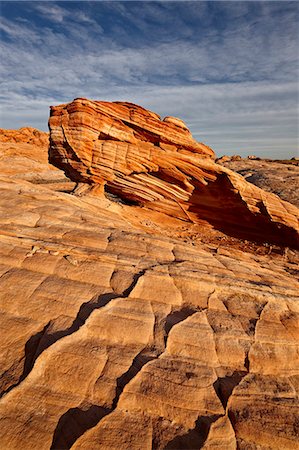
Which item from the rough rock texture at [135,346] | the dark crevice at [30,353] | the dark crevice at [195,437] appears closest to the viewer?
the dark crevice at [195,437]

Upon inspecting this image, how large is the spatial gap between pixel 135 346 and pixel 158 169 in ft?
47.3

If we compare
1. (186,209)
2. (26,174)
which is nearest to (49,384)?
(186,209)

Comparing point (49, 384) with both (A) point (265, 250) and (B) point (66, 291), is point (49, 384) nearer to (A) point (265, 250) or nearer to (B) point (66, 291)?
(B) point (66, 291)

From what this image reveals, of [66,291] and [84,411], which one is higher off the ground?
[66,291]

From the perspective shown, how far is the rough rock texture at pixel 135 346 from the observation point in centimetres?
508

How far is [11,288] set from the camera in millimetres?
7289

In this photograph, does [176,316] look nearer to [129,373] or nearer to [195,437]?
[129,373]

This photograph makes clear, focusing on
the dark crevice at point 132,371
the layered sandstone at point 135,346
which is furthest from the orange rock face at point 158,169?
the dark crevice at point 132,371

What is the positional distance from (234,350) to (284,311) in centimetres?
235

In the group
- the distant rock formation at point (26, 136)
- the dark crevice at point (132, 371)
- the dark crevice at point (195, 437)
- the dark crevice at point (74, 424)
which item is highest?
the distant rock formation at point (26, 136)

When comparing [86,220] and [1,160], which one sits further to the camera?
[1,160]

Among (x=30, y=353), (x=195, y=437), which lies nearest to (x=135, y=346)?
(x=195, y=437)

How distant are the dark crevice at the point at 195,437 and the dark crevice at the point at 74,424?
1125mm

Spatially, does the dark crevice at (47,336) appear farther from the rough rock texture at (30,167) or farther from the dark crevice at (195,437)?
the rough rock texture at (30,167)
